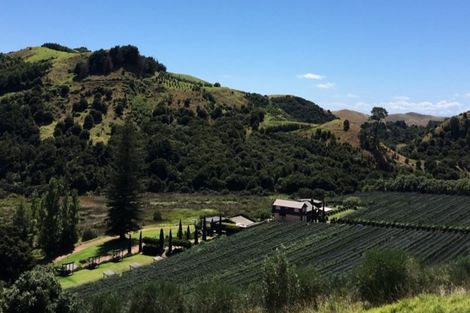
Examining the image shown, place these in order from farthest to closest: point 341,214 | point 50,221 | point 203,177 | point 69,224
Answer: point 203,177
point 341,214
point 69,224
point 50,221

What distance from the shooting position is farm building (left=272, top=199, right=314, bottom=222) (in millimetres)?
73688

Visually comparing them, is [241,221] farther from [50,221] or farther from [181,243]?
[50,221]

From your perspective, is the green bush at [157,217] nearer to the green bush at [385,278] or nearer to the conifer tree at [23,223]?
the conifer tree at [23,223]

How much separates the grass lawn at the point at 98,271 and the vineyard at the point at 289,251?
3.12 meters

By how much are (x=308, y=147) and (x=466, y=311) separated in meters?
115

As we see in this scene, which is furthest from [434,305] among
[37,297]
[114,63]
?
[114,63]

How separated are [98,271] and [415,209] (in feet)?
156

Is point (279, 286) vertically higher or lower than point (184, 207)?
higher

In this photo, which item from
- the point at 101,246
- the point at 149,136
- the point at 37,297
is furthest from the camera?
the point at 149,136

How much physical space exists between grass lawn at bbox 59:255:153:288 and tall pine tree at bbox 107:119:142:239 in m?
8.68

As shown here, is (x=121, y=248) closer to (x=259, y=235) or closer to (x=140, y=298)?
(x=259, y=235)

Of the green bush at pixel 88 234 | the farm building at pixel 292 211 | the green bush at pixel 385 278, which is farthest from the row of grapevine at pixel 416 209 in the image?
the green bush at pixel 385 278

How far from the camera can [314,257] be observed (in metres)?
51.8

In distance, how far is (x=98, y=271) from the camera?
5359 centimetres
